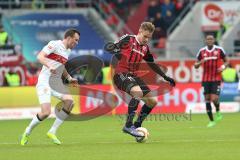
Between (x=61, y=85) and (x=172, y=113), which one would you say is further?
(x=172, y=113)

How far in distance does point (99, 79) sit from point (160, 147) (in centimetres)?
1421

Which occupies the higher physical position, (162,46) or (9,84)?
(162,46)

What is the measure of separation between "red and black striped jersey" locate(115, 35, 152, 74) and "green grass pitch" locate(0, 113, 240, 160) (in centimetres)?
153

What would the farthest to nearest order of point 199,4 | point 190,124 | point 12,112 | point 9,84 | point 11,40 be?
point 199,4, point 11,40, point 9,84, point 12,112, point 190,124

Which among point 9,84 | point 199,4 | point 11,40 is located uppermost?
point 199,4

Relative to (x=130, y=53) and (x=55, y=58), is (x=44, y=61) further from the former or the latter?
(x=130, y=53)

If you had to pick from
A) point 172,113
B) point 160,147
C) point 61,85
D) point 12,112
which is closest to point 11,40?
point 12,112

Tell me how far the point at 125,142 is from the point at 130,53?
1791 millimetres

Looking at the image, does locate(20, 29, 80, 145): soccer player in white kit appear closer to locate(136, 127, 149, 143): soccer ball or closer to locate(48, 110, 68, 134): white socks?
locate(48, 110, 68, 134): white socks

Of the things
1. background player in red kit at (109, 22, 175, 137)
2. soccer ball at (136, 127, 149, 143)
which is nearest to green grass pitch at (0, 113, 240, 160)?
soccer ball at (136, 127, 149, 143)

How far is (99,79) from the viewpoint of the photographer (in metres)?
28.3

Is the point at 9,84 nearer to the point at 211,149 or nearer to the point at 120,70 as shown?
the point at 120,70

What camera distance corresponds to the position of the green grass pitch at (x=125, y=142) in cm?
1287

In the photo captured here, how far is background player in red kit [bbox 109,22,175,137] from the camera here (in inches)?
602
